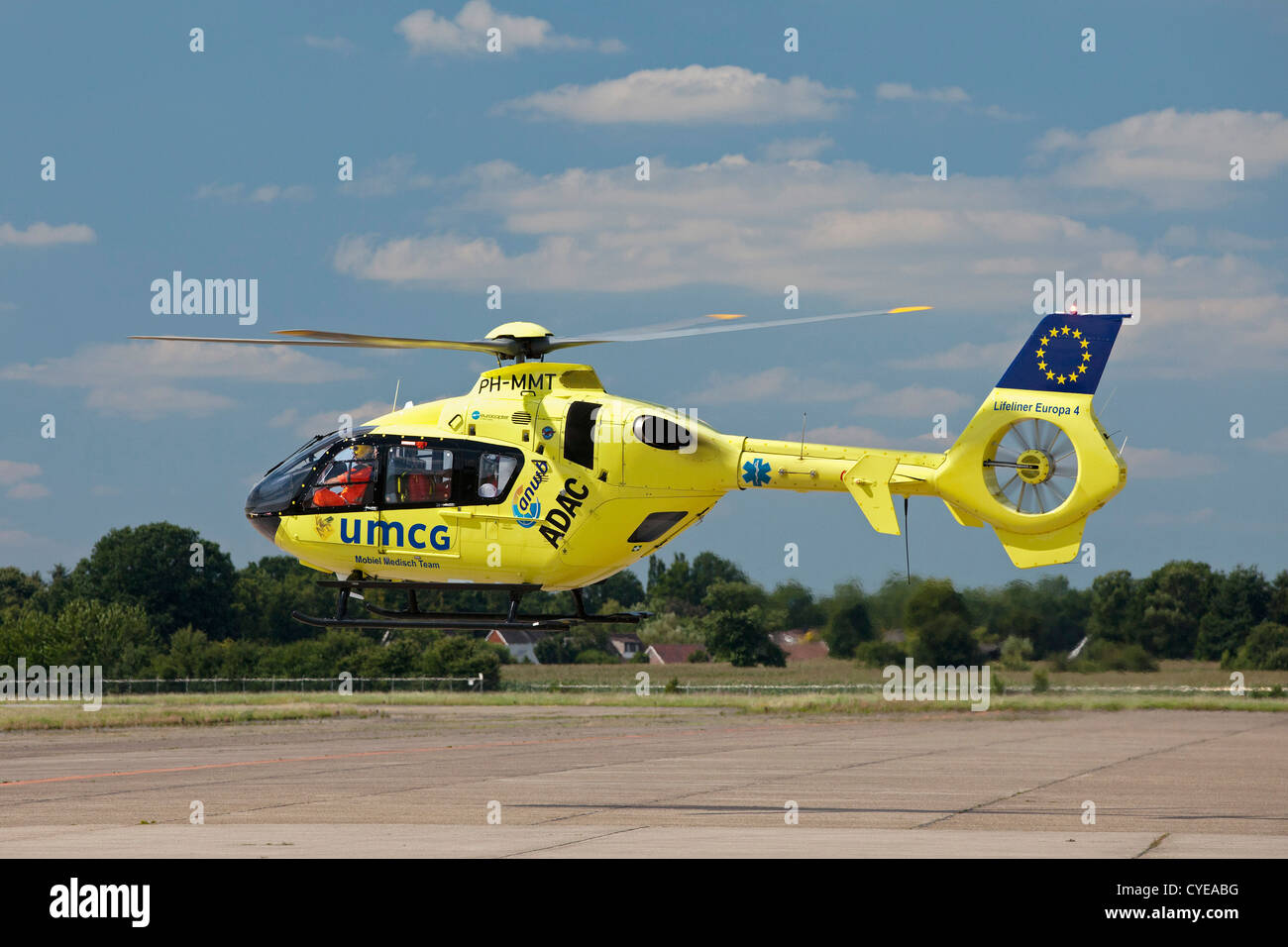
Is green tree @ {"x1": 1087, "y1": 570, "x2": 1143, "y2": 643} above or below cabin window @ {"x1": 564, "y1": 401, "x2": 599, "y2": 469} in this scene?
below

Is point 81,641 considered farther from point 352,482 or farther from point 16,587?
point 352,482

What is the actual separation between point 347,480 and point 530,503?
273cm

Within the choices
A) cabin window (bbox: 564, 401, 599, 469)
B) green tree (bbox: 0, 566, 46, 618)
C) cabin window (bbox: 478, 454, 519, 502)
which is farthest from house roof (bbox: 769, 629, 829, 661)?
green tree (bbox: 0, 566, 46, 618)

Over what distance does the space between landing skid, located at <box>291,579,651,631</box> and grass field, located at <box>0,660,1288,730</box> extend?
40944mm

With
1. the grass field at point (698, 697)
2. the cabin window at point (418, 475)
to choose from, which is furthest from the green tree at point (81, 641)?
the cabin window at point (418, 475)

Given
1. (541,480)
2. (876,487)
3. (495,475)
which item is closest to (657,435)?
(541,480)

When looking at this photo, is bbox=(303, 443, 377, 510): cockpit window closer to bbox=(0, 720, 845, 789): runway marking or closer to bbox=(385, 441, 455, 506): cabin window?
bbox=(385, 441, 455, 506): cabin window

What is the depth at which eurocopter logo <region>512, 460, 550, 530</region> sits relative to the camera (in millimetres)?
20109

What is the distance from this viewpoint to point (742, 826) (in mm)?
23672

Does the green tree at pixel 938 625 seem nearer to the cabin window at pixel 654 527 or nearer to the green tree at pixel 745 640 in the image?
the green tree at pixel 745 640

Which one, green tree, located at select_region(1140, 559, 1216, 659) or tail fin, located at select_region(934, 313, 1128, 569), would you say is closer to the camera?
tail fin, located at select_region(934, 313, 1128, 569)

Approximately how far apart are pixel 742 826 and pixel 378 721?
44.5 metres

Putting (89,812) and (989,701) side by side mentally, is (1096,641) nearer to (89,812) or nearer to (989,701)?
(989,701)

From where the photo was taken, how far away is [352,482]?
Answer: 20.8m
